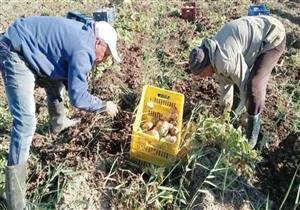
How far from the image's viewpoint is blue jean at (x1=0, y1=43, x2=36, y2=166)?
10.3 feet

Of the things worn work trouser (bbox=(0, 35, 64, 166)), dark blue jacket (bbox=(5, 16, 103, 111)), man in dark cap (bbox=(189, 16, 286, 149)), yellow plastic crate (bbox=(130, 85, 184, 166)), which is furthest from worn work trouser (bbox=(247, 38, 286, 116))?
worn work trouser (bbox=(0, 35, 64, 166))

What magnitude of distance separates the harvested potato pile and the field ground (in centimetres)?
16

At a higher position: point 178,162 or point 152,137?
point 152,137

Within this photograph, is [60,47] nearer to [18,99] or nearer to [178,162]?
[18,99]

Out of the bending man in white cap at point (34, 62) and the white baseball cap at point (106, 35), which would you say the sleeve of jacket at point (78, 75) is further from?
the white baseball cap at point (106, 35)

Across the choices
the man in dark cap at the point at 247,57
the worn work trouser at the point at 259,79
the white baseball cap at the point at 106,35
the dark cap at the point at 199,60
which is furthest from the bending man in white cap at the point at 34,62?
the worn work trouser at the point at 259,79

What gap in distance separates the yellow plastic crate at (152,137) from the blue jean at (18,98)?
82 cm

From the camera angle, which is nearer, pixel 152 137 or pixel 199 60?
pixel 152 137

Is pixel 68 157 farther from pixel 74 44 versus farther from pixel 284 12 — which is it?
pixel 284 12

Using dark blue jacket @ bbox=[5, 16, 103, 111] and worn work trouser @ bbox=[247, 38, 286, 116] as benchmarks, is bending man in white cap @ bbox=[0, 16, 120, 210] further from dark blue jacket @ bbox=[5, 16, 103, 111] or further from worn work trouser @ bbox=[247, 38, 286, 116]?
worn work trouser @ bbox=[247, 38, 286, 116]

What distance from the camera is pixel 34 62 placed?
318cm

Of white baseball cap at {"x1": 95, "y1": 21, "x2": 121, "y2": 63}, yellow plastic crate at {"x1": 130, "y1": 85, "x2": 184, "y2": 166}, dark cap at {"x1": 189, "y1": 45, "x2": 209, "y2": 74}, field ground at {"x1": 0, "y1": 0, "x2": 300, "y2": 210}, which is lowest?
field ground at {"x1": 0, "y1": 0, "x2": 300, "y2": 210}

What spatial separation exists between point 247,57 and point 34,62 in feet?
5.98

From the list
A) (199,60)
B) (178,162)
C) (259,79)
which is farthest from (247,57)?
(178,162)
